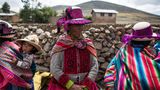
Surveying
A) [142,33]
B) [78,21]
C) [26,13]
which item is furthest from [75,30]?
[26,13]

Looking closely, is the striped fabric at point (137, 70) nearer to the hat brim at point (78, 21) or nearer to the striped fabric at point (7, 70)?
the hat brim at point (78, 21)

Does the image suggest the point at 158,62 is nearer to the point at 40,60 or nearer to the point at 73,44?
the point at 73,44

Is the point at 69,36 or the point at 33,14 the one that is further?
the point at 33,14

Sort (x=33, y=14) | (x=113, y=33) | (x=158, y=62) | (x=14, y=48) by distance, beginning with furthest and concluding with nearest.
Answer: (x=33, y=14) → (x=113, y=33) → (x=14, y=48) → (x=158, y=62)

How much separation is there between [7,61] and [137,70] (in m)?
1.56

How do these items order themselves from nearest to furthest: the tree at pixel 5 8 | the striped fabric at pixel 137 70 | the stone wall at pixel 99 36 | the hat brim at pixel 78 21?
the striped fabric at pixel 137 70 < the hat brim at pixel 78 21 < the stone wall at pixel 99 36 < the tree at pixel 5 8

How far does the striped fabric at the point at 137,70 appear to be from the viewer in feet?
12.0

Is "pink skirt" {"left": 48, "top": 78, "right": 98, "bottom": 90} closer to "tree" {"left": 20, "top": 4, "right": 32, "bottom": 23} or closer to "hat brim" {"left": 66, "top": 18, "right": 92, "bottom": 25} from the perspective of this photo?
"hat brim" {"left": 66, "top": 18, "right": 92, "bottom": 25}

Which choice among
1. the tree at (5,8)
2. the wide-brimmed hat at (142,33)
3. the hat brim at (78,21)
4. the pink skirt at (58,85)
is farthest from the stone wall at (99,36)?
the tree at (5,8)

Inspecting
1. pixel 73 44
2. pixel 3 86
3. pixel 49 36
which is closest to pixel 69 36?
pixel 73 44

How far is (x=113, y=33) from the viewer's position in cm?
876

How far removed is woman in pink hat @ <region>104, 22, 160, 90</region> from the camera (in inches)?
144

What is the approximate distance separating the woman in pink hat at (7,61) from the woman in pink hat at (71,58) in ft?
1.45

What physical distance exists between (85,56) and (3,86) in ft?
3.38
